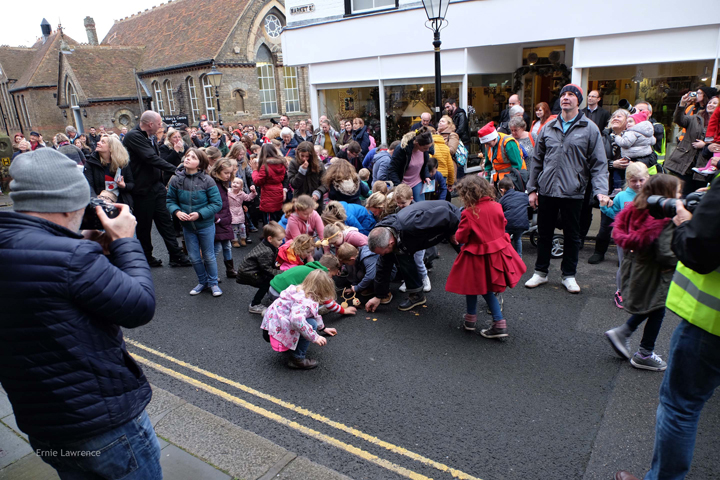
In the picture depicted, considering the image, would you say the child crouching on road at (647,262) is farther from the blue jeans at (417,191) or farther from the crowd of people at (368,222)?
the blue jeans at (417,191)

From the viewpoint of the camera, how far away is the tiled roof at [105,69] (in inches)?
1532

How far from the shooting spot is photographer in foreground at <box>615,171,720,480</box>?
6.93ft

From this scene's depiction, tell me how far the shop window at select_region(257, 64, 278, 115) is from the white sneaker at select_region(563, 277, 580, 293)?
32291 millimetres

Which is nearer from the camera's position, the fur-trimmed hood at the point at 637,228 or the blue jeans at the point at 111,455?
the blue jeans at the point at 111,455

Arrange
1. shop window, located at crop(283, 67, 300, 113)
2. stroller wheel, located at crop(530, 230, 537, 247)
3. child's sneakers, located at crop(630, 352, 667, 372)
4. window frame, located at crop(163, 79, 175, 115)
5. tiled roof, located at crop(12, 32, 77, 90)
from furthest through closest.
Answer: tiled roof, located at crop(12, 32, 77, 90)
window frame, located at crop(163, 79, 175, 115)
shop window, located at crop(283, 67, 300, 113)
stroller wheel, located at crop(530, 230, 537, 247)
child's sneakers, located at crop(630, 352, 667, 372)

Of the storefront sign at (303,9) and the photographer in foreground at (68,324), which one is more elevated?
the storefront sign at (303,9)

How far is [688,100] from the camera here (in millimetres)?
7969

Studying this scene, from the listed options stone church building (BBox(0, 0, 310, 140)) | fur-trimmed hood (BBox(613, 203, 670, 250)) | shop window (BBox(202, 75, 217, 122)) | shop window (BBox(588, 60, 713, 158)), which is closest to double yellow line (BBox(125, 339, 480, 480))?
fur-trimmed hood (BBox(613, 203, 670, 250))

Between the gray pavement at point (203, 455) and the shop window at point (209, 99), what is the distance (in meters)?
32.6

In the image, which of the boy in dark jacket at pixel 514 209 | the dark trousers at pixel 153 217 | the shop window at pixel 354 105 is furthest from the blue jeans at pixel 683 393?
the shop window at pixel 354 105

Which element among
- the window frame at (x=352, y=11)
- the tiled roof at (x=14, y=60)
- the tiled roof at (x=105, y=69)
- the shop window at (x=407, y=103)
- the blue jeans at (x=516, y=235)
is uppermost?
the tiled roof at (x=14, y=60)

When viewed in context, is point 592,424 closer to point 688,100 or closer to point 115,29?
point 688,100

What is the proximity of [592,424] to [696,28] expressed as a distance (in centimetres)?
898

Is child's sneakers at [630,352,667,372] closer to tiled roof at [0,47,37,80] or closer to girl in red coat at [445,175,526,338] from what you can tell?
girl in red coat at [445,175,526,338]
